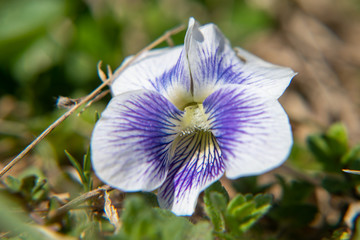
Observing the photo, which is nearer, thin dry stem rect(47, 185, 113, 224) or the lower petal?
the lower petal

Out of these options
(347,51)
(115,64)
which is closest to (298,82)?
(347,51)

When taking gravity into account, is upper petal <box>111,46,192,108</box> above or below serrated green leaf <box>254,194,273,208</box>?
above

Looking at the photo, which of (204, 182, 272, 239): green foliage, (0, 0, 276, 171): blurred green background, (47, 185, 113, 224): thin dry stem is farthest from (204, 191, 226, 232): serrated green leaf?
(0, 0, 276, 171): blurred green background

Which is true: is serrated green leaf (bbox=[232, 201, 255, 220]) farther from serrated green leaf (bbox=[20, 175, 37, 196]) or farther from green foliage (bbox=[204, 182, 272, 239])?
serrated green leaf (bbox=[20, 175, 37, 196])

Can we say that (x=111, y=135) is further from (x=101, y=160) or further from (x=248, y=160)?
(x=248, y=160)

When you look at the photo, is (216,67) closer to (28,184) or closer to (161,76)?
(161,76)

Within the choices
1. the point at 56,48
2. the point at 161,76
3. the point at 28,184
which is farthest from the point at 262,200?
the point at 56,48

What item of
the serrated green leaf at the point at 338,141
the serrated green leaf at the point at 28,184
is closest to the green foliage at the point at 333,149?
the serrated green leaf at the point at 338,141

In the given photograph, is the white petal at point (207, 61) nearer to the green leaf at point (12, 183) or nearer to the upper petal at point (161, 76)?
the upper petal at point (161, 76)
